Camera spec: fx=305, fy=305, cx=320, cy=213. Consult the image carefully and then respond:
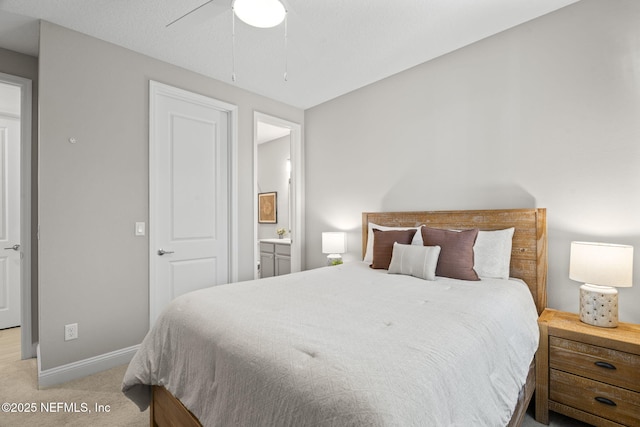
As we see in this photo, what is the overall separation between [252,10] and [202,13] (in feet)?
1.67

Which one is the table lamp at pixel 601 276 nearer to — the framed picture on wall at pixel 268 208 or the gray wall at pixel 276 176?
the gray wall at pixel 276 176

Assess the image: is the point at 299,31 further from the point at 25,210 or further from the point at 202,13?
the point at 25,210

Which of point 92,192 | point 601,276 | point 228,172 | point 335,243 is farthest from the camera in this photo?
point 335,243

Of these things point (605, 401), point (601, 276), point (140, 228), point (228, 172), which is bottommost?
point (605, 401)

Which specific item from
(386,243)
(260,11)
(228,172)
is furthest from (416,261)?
(228,172)

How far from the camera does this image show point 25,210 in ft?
8.59

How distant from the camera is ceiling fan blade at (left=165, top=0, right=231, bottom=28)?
2.10 metres

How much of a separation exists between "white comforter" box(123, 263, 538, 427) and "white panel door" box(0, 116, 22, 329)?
2997mm

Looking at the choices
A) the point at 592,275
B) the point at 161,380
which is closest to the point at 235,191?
the point at 161,380

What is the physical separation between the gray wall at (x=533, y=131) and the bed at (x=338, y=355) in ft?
2.24

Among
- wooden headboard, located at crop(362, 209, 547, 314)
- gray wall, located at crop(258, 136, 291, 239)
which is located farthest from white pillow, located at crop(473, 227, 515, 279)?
gray wall, located at crop(258, 136, 291, 239)

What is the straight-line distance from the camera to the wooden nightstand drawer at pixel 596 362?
1.56 metres

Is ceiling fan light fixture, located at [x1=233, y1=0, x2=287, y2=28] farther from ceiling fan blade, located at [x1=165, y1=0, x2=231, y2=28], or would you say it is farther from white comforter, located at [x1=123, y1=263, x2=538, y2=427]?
white comforter, located at [x1=123, y1=263, x2=538, y2=427]

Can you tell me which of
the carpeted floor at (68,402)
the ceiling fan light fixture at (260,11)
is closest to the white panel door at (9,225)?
the carpeted floor at (68,402)
